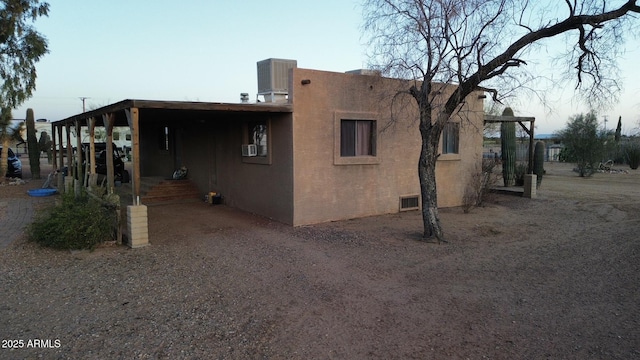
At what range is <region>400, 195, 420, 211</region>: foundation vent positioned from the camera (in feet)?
38.5

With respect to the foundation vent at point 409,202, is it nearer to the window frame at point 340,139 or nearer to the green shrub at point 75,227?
the window frame at point 340,139

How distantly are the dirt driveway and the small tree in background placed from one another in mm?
17211

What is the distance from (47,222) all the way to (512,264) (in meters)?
8.00

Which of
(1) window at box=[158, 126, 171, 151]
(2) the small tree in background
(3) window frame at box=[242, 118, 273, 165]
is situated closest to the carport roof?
(3) window frame at box=[242, 118, 273, 165]

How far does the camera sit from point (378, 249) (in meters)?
7.80

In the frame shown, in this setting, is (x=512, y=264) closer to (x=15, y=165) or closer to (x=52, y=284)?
(x=52, y=284)

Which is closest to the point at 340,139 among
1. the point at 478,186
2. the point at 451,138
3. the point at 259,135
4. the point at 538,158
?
the point at 259,135

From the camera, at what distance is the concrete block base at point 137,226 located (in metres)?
7.66

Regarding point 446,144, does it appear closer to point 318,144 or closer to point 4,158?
point 318,144

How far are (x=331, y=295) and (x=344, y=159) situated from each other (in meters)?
5.31

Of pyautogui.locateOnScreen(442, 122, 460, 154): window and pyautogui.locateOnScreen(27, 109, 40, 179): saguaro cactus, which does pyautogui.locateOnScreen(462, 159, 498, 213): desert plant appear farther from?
pyautogui.locateOnScreen(27, 109, 40, 179): saguaro cactus

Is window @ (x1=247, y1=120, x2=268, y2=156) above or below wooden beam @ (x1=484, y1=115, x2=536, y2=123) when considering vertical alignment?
below

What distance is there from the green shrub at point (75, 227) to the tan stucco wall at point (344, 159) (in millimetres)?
3844

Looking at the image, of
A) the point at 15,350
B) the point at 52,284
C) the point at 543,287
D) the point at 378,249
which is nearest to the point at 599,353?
the point at 543,287
